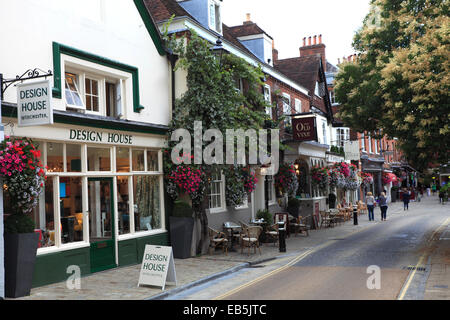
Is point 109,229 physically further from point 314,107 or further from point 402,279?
point 314,107

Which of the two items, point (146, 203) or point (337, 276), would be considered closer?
point (337, 276)

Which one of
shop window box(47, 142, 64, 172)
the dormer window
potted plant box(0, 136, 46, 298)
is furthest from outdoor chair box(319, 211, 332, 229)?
potted plant box(0, 136, 46, 298)

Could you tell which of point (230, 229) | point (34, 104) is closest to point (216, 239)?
point (230, 229)

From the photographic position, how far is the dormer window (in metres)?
17.3

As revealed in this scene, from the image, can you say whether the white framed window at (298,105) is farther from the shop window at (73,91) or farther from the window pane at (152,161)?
the shop window at (73,91)

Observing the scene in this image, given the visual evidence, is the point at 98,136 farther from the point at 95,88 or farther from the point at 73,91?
the point at 95,88

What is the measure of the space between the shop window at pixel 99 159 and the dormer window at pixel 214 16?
7423 mm

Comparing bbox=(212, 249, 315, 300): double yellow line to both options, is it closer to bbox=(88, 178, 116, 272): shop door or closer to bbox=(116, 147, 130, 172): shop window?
bbox=(88, 178, 116, 272): shop door

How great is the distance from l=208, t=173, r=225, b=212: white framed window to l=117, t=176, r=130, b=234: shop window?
401 centimetres

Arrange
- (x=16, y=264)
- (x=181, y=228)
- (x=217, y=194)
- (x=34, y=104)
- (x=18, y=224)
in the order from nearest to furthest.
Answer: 1. (x=34, y=104)
2. (x=16, y=264)
3. (x=18, y=224)
4. (x=181, y=228)
5. (x=217, y=194)

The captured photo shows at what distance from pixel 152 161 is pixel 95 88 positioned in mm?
2874


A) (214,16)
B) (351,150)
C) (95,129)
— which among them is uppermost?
(214,16)

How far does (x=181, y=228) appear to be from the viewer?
13844 millimetres
